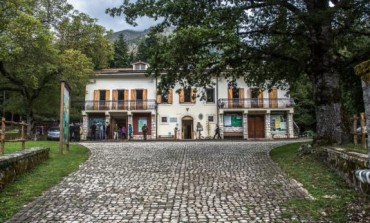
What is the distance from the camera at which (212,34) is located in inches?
488

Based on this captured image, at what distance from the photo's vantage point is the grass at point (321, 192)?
629cm

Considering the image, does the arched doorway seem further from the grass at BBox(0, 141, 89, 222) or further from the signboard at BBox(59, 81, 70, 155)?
the grass at BBox(0, 141, 89, 222)

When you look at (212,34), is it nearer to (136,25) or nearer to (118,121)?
(136,25)

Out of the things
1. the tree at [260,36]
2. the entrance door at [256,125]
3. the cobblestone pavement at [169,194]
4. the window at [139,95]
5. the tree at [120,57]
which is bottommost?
the cobblestone pavement at [169,194]

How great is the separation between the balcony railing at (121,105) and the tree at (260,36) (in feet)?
91.8

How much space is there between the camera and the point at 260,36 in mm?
15844

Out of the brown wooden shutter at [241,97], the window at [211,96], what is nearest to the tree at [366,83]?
the brown wooden shutter at [241,97]

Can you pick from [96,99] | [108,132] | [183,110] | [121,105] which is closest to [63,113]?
[108,132]

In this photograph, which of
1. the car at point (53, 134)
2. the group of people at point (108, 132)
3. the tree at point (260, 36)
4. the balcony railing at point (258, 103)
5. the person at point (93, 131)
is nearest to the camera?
the tree at point (260, 36)

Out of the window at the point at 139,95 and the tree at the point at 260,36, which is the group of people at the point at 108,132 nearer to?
the window at the point at 139,95

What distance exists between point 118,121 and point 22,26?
766 inches

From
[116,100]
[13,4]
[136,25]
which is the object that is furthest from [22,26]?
[116,100]

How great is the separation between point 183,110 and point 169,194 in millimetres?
35919

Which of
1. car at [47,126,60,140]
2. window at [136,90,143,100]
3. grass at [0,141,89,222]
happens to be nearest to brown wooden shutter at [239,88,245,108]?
window at [136,90,143,100]
